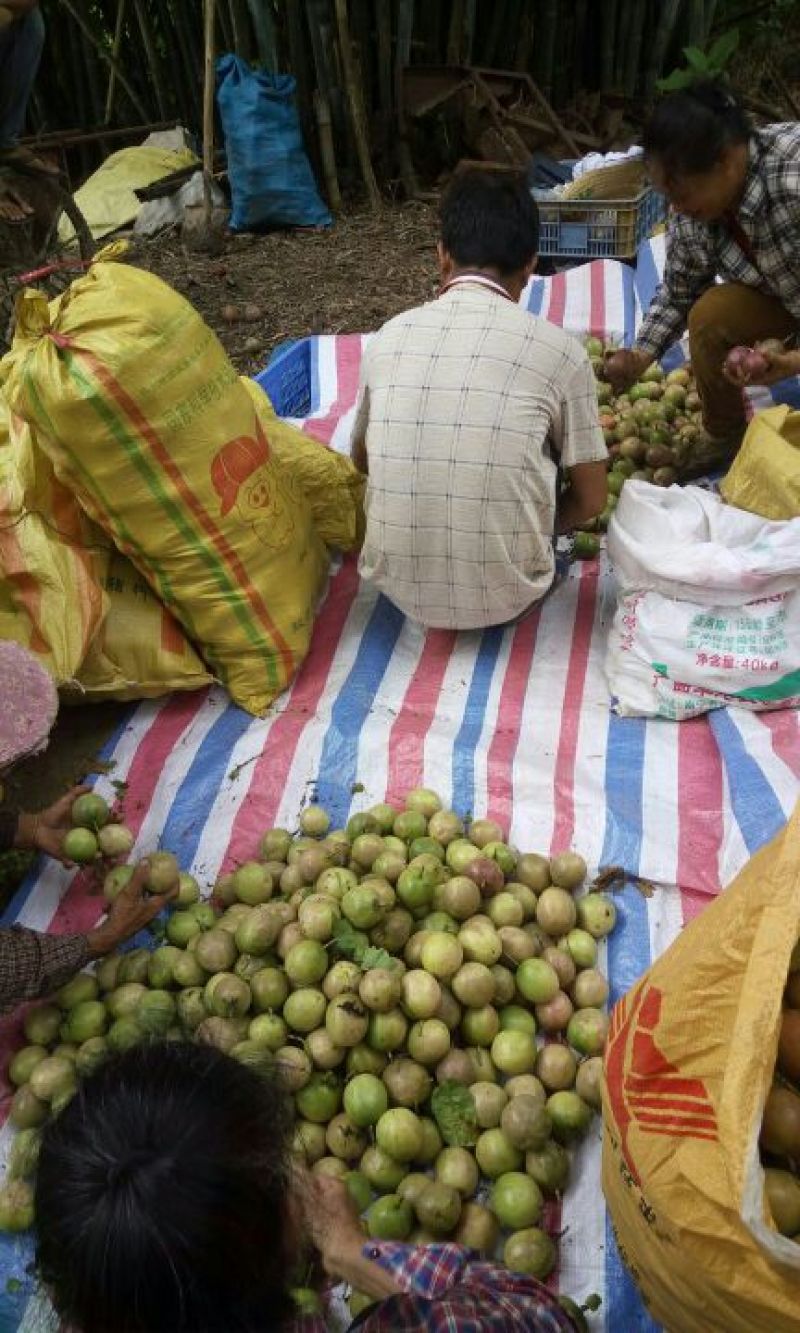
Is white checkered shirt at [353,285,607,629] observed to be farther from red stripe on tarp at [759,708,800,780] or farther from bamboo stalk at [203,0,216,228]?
bamboo stalk at [203,0,216,228]

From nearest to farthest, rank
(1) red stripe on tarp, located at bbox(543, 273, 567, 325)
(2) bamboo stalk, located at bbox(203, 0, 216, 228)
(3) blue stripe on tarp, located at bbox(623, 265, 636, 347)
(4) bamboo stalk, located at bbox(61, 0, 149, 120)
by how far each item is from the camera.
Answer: (3) blue stripe on tarp, located at bbox(623, 265, 636, 347) < (1) red stripe on tarp, located at bbox(543, 273, 567, 325) < (2) bamboo stalk, located at bbox(203, 0, 216, 228) < (4) bamboo stalk, located at bbox(61, 0, 149, 120)

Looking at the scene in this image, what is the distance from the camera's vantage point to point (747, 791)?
2.59m

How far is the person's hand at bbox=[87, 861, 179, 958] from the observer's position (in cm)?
229

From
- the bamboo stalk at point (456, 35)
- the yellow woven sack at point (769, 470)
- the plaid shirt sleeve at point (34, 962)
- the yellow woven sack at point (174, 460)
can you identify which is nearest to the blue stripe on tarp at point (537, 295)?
the yellow woven sack at point (769, 470)

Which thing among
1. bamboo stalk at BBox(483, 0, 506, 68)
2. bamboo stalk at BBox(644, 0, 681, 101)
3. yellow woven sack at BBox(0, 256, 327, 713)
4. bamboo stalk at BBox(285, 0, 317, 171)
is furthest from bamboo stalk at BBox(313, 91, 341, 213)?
yellow woven sack at BBox(0, 256, 327, 713)

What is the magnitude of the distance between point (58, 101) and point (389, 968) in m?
9.35

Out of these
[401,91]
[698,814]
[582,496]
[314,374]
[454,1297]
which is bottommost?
[698,814]

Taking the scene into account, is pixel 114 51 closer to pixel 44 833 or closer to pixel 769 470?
pixel 769 470

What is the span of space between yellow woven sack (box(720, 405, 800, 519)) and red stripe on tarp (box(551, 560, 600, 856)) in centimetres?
60

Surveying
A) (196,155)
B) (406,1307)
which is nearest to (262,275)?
(196,155)

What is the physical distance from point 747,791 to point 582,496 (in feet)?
3.60

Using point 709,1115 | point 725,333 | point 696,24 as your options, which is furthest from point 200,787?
point 696,24

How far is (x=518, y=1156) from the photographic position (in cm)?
196

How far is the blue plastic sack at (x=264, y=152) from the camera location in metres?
6.64
